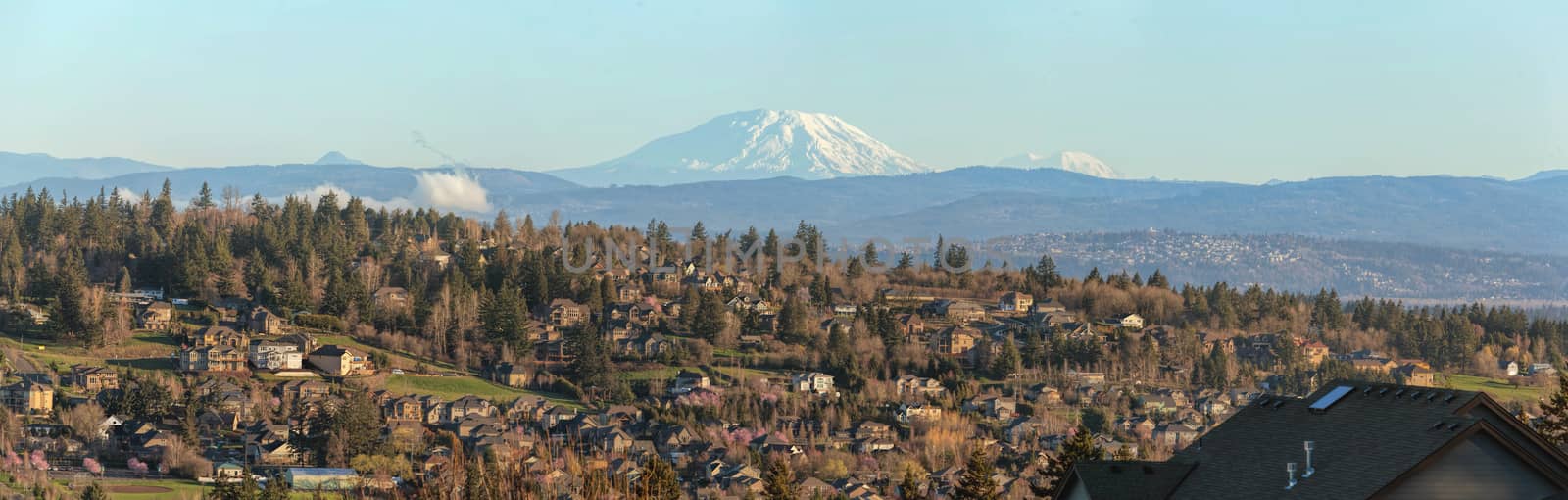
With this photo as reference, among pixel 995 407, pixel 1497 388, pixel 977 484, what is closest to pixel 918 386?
pixel 995 407

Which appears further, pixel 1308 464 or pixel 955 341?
pixel 955 341

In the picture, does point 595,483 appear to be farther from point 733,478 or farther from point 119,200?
point 119,200

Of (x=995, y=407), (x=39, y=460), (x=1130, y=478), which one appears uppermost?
(x=1130, y=478)

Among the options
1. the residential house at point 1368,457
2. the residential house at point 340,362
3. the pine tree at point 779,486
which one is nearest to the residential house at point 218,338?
the residential house at point 340,362

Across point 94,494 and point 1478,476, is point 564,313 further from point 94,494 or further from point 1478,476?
point 1478,476

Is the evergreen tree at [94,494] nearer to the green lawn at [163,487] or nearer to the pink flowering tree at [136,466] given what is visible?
the green lawn at [163,487]

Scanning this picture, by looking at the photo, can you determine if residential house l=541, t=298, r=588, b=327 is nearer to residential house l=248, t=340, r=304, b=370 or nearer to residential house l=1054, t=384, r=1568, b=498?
residential house l=248, t=340, r=304, b=370

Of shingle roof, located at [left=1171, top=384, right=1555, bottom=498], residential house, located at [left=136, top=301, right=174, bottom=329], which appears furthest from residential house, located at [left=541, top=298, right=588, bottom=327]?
shingle roof, located at [left=1171, top=384, right=1555, bottom=498]
